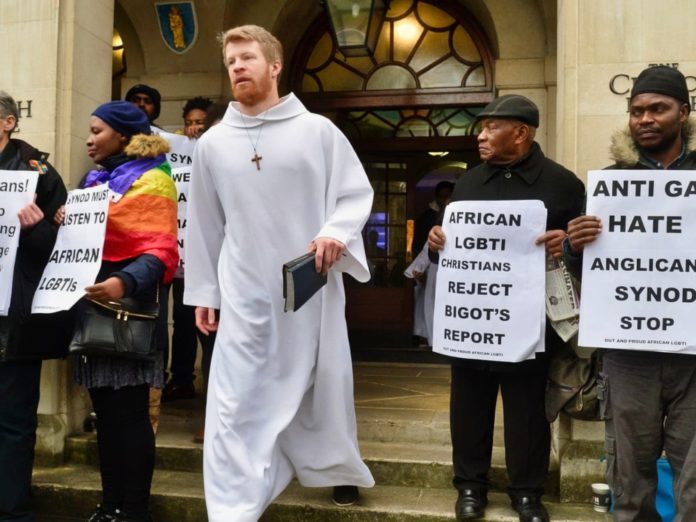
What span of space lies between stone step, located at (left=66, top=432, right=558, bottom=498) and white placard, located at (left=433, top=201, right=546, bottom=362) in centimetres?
102

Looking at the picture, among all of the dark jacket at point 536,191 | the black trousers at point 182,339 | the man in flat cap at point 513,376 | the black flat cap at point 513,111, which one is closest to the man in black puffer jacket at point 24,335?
the black trousers at point 182,339

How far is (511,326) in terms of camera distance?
144 inches

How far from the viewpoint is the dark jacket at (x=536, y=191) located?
3723 millimetres

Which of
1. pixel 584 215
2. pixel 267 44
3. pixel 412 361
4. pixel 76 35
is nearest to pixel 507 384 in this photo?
pixel 584 215

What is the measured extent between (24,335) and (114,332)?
666 mm

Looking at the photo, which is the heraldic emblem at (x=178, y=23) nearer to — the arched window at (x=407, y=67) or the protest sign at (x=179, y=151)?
the arched window at (x=407, y=67)

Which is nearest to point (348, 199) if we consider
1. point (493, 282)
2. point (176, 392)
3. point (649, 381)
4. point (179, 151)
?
point (493, 282)

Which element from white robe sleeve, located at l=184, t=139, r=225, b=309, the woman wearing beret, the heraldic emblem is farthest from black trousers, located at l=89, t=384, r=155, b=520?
the heraldic emblem

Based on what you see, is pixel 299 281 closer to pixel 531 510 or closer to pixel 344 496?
pixel 344 496

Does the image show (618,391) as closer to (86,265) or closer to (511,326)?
(511,326)

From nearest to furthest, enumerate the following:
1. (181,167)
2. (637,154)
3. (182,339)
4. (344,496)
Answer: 1. (637,154)
2. (344,496)
3. (181,167)
4. (182,339)

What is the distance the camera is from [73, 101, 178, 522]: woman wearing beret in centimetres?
377

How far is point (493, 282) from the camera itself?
3.73m

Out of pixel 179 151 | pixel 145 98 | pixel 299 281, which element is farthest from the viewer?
pixel 145 98
